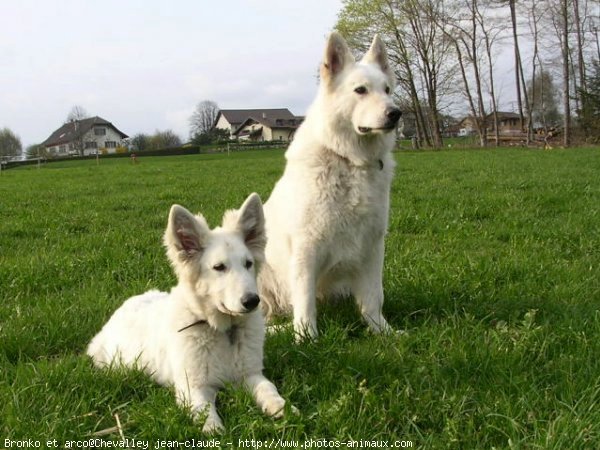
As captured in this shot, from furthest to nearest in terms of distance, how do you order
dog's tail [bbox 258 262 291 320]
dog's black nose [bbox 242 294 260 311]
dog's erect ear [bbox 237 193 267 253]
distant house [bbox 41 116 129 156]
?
distant house [bbox 41 116 129 156] < dog's tail [bbox 258 262 291 320] < dog's erect ear [bbox 237 193 267 253] < dog's black nose [bbox 242 294 260 311]

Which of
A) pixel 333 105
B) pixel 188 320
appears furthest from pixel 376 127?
pixel 188 320

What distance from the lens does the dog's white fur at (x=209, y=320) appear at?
3.01 meters

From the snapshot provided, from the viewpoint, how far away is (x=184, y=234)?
3.23 metres

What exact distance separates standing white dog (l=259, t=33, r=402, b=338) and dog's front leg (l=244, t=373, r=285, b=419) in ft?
2.85

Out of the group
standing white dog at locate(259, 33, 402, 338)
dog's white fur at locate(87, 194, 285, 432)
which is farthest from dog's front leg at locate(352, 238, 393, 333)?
dog's white fur at locate(87, 194, 285, 432)

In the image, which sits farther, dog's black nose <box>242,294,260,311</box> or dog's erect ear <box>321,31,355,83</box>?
dog's erect ear <box>321,31,355,83</box>

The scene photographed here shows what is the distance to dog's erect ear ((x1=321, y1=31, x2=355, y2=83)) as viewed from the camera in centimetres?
425

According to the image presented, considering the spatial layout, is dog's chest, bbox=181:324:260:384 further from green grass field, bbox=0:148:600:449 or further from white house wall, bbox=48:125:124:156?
white house wall, bbox=48:125:124:156

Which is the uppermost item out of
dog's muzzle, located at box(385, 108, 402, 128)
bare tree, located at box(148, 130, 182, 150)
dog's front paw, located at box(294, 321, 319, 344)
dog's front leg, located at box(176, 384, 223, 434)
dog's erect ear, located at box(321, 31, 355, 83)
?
bare tree, located at box(148, 130, 182, 150)

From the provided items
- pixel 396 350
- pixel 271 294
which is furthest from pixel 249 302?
pixel 271 294

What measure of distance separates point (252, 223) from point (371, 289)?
4.23 feet

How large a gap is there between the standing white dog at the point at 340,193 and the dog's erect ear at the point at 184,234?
1043mm

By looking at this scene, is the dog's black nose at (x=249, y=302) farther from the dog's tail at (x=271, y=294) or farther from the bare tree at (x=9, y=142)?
the bare tree at (x=9, y=142)

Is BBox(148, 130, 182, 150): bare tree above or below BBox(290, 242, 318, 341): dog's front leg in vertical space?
above
